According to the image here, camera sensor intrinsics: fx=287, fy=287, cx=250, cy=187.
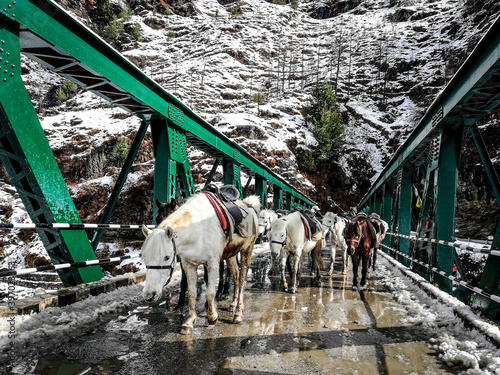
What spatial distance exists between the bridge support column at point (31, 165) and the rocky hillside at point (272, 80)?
2978cm

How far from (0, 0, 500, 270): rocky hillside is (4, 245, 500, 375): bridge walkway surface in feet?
99.4

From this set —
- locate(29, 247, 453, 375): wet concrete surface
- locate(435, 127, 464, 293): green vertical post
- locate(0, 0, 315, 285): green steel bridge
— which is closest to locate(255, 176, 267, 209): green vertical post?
locate(0, 0, 315, 285): green steel bridge

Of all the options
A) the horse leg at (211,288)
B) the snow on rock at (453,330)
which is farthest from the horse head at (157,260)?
the snow on rock at (453,330)

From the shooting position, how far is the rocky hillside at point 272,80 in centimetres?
4053

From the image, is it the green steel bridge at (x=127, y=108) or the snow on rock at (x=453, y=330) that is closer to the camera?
the snow on rock at (x=453, y=330)

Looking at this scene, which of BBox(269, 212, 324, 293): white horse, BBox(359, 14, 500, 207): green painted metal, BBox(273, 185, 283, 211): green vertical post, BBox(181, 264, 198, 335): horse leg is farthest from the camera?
BBox(273, 185, 283, 211): green vertical post

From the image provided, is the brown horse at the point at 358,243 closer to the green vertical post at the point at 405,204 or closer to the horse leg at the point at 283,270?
the horse leg at the point at 283,270

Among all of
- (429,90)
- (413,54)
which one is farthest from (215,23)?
(429,90)

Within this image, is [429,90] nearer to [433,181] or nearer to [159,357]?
[433,181]

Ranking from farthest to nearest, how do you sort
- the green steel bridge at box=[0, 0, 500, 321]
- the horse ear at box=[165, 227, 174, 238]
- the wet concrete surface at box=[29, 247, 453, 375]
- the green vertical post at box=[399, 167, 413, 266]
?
the green vertical post at box=[399, 167, 413, 266]
the green steel bridge at box=[0, 0, 500, 321]
the horse ear at box=[165, 227, 174, 238]
the wet concrete surface at box=[29, 247, 453, 375]

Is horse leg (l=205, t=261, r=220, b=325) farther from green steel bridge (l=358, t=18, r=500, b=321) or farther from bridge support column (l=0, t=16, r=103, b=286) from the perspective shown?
green steel bridge (l=358, t=18, r=500, b=321)

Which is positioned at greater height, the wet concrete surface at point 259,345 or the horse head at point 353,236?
the horse head at point 353,236

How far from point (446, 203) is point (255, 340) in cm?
537

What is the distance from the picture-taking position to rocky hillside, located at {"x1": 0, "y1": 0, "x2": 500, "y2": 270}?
4053 cm
